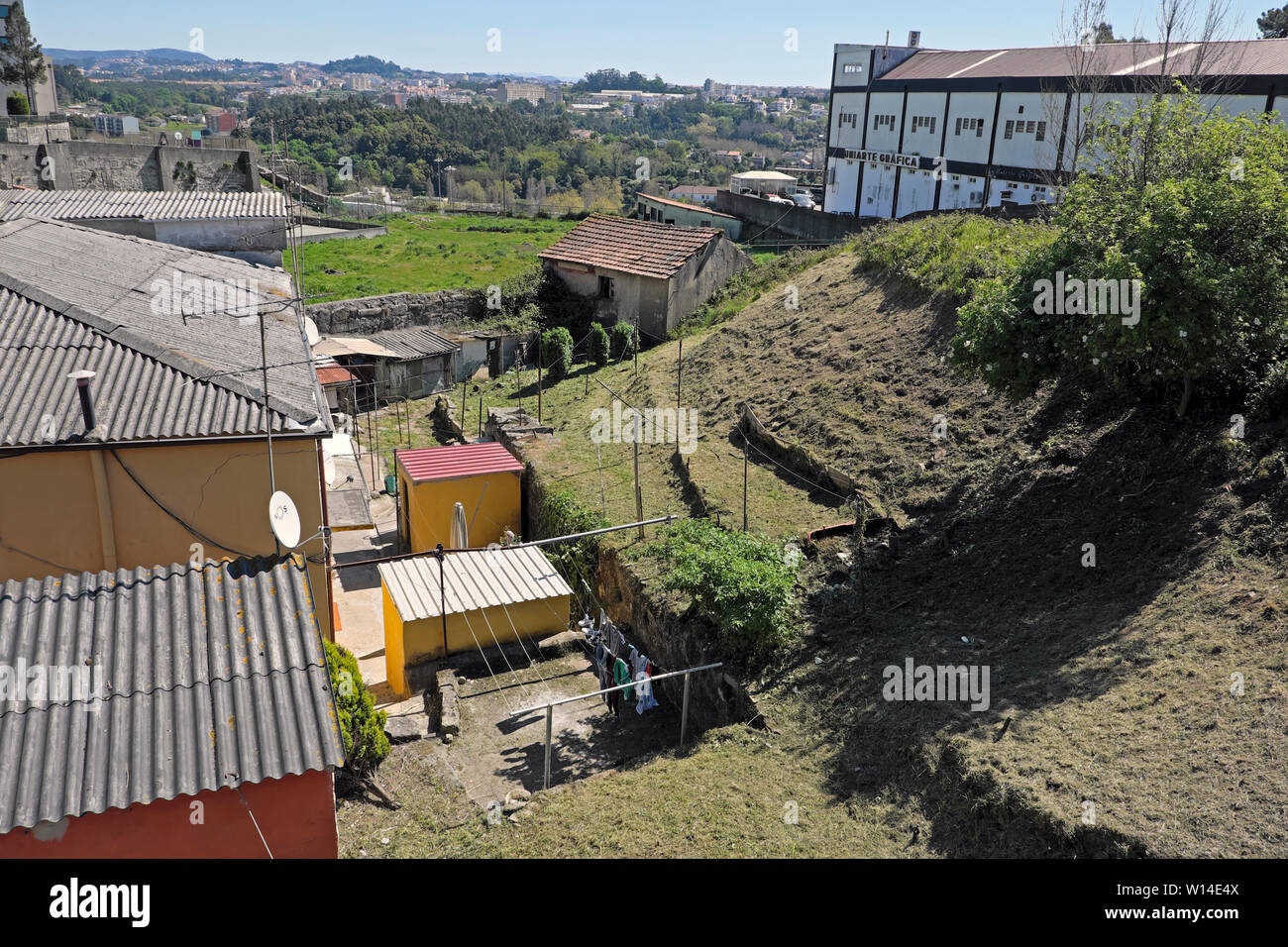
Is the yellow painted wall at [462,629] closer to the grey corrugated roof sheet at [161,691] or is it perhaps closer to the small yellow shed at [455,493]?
the small yellow shed at [455,493]

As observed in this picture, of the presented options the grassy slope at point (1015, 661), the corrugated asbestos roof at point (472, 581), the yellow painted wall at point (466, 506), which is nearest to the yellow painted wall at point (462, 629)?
the corrugated asbestos roof at point (472, 581)

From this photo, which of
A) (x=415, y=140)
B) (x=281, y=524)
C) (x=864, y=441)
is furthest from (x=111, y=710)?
(x=415, y=140)

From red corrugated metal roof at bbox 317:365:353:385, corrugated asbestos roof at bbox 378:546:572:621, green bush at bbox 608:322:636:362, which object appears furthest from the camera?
green bush at bbox 608:322:636:362

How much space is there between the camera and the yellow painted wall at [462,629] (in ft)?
45.1

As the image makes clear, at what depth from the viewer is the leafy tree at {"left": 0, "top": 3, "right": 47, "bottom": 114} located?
56.0 m

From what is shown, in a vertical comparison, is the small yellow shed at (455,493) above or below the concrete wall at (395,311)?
below

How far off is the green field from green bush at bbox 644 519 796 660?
25.1 meters

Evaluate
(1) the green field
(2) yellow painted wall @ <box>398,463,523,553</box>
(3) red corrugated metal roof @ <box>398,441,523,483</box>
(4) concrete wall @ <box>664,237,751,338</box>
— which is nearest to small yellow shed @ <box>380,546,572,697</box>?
(2) yellow painted wall @ <box>398,463,523,553</box>

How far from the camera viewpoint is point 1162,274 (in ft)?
33.0

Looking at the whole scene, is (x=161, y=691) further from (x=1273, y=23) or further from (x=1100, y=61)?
(x=1273, y=23)

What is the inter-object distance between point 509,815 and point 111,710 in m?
4.71

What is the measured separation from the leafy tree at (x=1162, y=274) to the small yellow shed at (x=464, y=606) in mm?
7338

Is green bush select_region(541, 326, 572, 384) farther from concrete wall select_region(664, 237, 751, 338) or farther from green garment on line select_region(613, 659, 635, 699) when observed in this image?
green garment on line select_region(613, 659, 635, 699)

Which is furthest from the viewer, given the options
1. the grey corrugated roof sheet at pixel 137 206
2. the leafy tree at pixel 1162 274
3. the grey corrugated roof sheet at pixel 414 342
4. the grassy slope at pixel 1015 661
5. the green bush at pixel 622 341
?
the grey corrugated roof sheet at pixel 414 342
